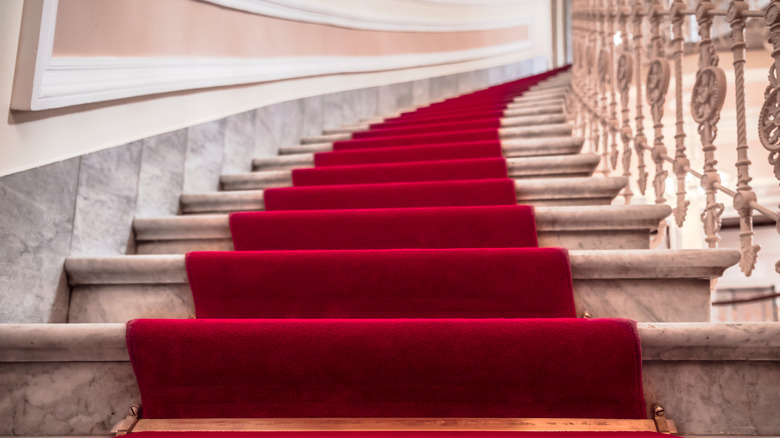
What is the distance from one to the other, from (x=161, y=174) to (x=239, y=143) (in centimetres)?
51

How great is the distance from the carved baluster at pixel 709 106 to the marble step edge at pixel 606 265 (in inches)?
4.7

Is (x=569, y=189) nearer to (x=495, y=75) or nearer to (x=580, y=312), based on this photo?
(x=580, y=312)

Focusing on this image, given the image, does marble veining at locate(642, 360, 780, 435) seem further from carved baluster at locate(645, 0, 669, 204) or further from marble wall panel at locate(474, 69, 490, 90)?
marble wall panel at locate(474, 69, 490, 90)

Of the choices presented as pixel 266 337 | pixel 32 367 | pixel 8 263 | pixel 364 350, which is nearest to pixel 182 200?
pixel 8 263

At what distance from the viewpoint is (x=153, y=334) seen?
83cm

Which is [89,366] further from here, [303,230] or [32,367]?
[303,230]

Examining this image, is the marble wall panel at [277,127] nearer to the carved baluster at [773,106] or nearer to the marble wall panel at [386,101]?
the marble wall panel at [386,101]

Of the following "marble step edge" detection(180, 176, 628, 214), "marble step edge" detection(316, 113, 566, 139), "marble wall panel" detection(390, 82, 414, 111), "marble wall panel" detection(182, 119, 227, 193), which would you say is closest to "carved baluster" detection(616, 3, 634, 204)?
"marble step edge" detection(180, 176, 628, 214)

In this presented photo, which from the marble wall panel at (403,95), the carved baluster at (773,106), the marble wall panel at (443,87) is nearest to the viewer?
the carved baluster at (773,106)

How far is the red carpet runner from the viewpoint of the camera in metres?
0.77

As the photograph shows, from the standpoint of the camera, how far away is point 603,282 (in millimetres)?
989

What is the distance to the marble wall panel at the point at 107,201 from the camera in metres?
1.19

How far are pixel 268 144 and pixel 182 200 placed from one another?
2.38 feet

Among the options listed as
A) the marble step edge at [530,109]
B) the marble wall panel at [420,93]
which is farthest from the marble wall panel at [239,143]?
the marble wall panel at [420,93]
